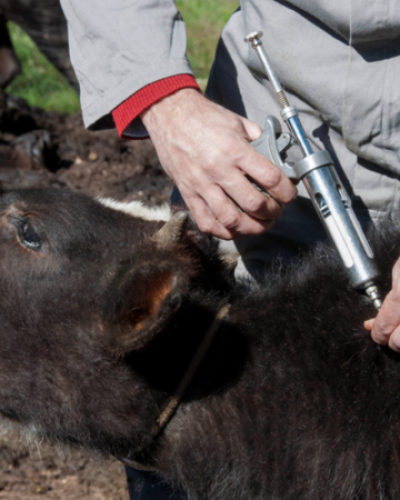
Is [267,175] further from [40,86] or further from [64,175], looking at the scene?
[40,86]

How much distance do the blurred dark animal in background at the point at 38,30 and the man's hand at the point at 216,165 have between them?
190 inches

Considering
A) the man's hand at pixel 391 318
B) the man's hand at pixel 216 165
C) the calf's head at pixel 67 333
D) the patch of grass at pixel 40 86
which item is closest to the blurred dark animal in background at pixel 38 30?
the patch of grass at pixel 40 86

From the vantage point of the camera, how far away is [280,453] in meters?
1.85

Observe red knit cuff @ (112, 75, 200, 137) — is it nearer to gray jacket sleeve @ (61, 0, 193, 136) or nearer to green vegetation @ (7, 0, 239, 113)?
gray jacket sleeve @ (61, 0, 193, 136)

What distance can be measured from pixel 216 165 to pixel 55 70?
6.97m

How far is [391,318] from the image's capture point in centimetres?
156

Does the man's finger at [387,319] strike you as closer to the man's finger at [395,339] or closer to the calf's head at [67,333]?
the man's finger at [395,339]

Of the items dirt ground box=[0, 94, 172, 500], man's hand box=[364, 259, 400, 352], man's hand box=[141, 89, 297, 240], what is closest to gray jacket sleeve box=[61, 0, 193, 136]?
man's hand box=[141, 89, 297, 240]

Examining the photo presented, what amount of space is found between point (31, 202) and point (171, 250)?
617mm

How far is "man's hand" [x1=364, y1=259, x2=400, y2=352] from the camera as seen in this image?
1528 mm

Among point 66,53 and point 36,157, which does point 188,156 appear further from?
point 66,53

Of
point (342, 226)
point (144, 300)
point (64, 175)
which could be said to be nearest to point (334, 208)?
point (342, 226)

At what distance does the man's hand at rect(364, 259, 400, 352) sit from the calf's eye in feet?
3.56

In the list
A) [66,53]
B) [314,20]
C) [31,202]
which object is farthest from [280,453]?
[66,53]
